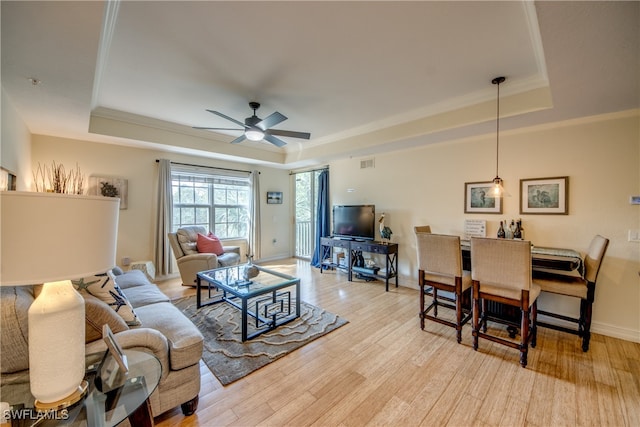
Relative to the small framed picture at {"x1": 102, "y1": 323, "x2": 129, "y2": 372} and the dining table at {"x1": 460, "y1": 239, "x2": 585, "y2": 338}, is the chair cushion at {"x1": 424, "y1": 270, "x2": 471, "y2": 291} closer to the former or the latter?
the dining table at {"x1": 460, "y1": 239, "x2": 585, "y2": 338}

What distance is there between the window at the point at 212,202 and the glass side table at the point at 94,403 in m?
3.97

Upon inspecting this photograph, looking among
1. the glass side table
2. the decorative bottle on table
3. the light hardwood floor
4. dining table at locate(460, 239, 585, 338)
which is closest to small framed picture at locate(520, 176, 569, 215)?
the decorative bottle on table

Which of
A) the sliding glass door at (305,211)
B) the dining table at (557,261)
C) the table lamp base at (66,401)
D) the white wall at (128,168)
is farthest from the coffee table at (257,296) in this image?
the sliding glass door at (305,211)

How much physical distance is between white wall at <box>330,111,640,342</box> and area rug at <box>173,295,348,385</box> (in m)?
2.11

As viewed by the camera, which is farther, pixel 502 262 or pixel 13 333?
pixel 502 262

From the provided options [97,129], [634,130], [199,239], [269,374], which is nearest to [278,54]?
[269,374]

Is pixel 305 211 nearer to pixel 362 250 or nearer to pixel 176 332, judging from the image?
pixel 362 250

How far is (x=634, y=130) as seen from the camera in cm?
255

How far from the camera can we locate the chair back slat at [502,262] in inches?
85.0

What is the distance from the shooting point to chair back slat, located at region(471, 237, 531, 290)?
2.16m

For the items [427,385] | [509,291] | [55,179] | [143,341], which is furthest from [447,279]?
[55,179]

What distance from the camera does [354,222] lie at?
4.77 meters

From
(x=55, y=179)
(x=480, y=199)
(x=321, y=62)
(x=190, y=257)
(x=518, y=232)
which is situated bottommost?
(x=190, y=257)

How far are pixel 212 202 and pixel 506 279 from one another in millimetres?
5095
